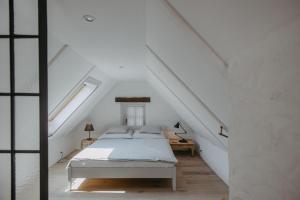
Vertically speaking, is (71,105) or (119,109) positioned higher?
(71,105)

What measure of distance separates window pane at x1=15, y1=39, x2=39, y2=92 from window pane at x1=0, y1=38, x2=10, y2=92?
0.06m

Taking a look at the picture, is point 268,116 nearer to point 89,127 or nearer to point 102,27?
point 102,27

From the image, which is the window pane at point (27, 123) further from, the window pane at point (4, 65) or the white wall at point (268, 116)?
the white wall at point (268, 116)

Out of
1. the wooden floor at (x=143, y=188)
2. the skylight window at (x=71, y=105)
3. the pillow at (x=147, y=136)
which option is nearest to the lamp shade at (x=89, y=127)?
the skylight window at (x=71, y=105)

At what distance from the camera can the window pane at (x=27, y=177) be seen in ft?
5.03

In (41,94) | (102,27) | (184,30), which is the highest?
(102,27)

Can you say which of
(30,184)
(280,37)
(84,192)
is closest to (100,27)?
(30,184)

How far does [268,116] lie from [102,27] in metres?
1.59

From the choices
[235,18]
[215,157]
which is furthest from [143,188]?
[235,18]

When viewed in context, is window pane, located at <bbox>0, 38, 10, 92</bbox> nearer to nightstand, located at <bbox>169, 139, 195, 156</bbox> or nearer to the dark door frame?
the dark door frame

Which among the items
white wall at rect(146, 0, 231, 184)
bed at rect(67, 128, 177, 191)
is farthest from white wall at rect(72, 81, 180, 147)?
white wall at rect(146, 0, 231, 184)

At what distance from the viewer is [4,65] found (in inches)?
59.2

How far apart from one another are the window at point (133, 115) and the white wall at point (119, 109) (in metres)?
0.15

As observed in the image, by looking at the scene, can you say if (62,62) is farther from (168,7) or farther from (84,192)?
(84,192)
